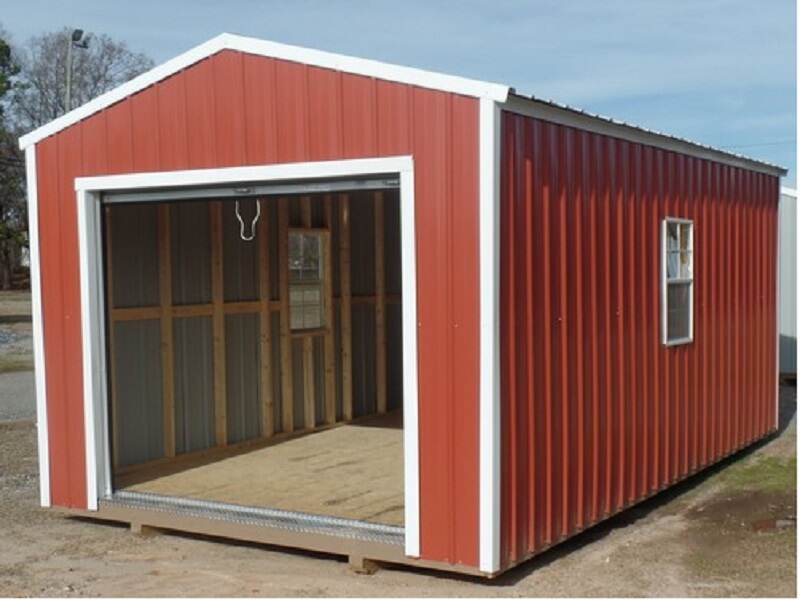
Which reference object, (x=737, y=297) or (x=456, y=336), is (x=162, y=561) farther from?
(x=737, y=297)

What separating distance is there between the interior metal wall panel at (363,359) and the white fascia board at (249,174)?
448cm

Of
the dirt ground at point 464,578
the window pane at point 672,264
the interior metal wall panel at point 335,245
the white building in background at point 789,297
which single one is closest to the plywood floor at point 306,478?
the dirt ground at point 464,578

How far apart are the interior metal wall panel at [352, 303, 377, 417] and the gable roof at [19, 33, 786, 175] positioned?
433 centimetres

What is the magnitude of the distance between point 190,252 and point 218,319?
65cm

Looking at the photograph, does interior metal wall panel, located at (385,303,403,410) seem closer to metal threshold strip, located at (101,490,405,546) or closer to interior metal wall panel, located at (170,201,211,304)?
interior metal wall panel, located at (170,201,211,304)

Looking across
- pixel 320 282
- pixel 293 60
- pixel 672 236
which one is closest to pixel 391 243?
pixel 320 282

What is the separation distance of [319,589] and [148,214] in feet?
13.3

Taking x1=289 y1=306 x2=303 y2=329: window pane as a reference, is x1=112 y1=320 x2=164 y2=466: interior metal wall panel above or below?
below

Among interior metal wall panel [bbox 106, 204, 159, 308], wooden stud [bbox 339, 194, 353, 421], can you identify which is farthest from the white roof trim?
wooden stud [bbox 339, 194, 353, 421]

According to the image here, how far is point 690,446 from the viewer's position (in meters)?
8.66

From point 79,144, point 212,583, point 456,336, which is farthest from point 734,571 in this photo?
point 79,144

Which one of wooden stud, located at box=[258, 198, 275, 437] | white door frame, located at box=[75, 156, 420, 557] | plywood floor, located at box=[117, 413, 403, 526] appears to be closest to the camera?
white door frame, located at box=[75, 156, 420, 557]

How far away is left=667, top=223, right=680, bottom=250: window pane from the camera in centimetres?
832

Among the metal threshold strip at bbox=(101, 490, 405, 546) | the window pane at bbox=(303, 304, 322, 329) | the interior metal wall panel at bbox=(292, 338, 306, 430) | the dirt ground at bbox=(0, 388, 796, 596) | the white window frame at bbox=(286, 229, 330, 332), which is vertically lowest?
the dirt ground at bbox=(0, 388, 796, 596)
